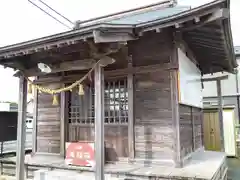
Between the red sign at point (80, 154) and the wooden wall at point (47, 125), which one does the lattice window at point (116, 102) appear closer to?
the red sign at point (80, 154)

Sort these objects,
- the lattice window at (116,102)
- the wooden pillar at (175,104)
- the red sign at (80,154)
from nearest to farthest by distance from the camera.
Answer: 1. the wooden pillar at (175,104)
2. the red sign at (80,154)
3. the lattice window at (116,102)

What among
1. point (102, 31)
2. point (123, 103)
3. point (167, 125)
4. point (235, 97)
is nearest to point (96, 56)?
point (102, 31)

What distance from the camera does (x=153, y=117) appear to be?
464 cm

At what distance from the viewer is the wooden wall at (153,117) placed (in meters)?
4.50

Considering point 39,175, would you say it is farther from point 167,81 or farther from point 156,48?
point 156,48

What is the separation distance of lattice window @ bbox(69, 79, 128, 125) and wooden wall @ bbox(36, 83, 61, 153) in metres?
0.49

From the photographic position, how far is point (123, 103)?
16.2 feet

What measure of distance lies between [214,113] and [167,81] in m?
6.71

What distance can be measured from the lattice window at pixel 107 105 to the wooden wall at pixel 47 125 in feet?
1.59

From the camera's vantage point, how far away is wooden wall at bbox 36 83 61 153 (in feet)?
18.6

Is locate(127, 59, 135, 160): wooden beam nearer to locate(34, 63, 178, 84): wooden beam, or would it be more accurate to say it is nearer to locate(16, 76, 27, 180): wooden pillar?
locate(34, 63, 178, 84): wooden beam

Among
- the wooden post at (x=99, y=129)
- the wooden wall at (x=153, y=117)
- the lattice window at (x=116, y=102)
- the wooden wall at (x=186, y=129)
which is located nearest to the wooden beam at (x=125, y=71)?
the wooden wall at (x=153, y=117)

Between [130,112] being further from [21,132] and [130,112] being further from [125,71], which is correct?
[21,132]

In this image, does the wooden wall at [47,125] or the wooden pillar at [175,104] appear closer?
the wooden pillar at [175,104]
